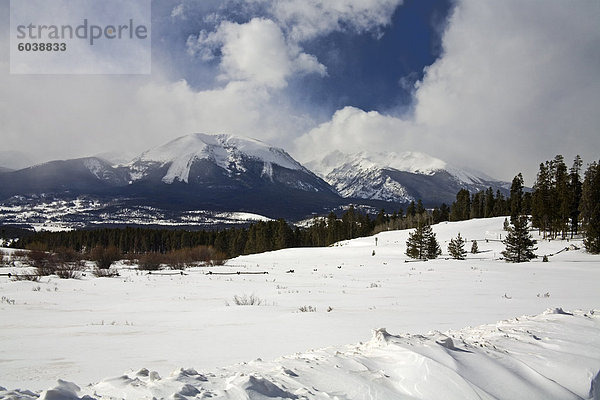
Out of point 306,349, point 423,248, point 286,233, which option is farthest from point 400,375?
point 286,233

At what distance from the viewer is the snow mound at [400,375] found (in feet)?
10.3

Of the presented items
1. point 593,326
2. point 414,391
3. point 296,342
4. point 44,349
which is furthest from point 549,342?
point 44,349

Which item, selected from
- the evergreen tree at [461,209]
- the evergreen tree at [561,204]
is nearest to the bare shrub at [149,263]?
the evergreen tree at [561,204]

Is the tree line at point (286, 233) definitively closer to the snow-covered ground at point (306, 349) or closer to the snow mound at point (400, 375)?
the snow-covered ground at point (306, 349)

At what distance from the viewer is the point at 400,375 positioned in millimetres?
3865

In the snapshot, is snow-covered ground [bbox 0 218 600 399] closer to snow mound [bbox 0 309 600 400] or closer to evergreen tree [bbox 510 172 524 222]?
snow mound [bbox 0 309 600 400]

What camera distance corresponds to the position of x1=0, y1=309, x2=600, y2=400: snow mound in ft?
10.3

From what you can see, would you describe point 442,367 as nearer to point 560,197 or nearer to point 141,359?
point 141,359

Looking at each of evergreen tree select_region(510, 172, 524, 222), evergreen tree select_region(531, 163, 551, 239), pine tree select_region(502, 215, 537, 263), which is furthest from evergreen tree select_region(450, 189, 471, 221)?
pine tree select_region(502, 215, 537, 263)

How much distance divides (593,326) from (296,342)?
5.84 m

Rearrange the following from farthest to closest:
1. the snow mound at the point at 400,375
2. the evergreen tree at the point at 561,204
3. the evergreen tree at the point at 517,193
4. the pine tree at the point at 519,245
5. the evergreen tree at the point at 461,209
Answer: the evergreen tree at the point at 461,209
the evergreen tree at the point at 517,193
the evergreen tree at the point at 561,204
the pine tree at the point at 519,245
the snow mound at the point at 400,375

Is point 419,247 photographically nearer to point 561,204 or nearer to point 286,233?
point 561,204

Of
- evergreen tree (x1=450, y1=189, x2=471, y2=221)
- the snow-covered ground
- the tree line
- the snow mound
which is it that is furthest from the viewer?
evergreen tree (x1=450, y1=189, x2=471, y2=221)

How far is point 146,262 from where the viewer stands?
4312cm
